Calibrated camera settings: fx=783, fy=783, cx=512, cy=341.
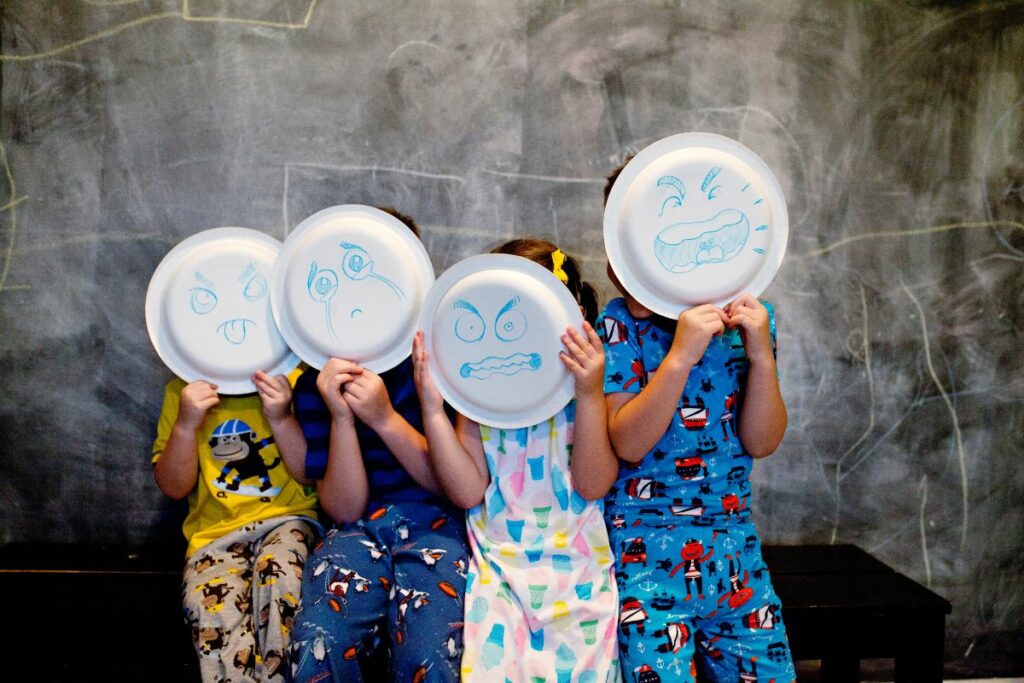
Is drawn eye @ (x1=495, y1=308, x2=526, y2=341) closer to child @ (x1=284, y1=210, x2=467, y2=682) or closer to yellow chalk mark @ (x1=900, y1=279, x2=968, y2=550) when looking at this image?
child @ (x1=284, y1=210, x2=467, y2=682)

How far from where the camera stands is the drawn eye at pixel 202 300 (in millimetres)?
1705

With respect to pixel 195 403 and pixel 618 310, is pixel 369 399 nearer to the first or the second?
pixel 195 403

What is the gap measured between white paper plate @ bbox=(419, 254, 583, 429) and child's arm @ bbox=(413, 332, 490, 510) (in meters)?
0.04

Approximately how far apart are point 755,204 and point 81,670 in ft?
6.49

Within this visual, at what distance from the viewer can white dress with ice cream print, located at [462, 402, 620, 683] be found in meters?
1.42

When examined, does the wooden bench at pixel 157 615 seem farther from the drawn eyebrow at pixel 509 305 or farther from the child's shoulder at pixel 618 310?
the drawn eyebrow at pixel 509 305

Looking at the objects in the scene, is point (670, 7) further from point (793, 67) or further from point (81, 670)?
point (81, 670)

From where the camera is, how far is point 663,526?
1543 mm

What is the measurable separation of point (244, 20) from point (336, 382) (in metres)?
1.01

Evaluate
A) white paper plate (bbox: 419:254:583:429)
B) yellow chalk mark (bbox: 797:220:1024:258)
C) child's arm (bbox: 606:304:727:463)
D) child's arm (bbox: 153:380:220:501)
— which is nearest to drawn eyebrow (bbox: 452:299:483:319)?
white paper plate (bbox: 419:254:583:429)

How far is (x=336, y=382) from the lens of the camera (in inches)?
63.1

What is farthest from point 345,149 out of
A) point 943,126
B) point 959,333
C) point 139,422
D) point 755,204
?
point 959,333

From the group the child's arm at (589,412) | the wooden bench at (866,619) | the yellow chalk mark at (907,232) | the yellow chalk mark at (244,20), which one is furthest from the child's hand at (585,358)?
the yellow chalk mark at (244,20)

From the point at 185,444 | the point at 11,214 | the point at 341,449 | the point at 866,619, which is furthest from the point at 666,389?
the point at 11,214
